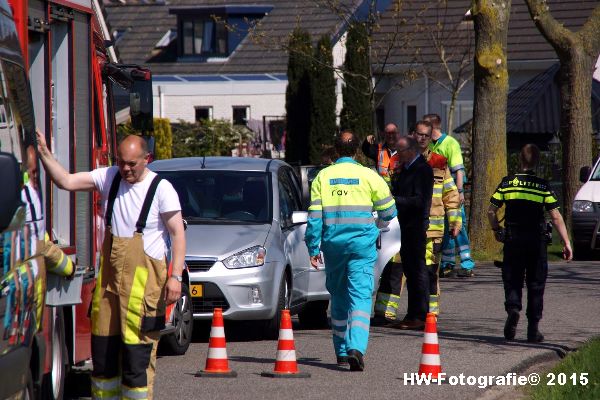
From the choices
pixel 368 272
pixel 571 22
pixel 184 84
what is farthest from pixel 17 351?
pixel 184 84

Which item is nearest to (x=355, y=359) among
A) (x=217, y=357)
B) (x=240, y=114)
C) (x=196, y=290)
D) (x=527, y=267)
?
(x=217, y=357)

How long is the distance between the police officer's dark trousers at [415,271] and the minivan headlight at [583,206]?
8.31 m

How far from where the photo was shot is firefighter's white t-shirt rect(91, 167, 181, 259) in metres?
7.48

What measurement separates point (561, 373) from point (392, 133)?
529 centimetres

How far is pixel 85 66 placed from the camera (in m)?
9.03

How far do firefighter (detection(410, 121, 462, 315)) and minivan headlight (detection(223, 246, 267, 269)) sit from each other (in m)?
1.84

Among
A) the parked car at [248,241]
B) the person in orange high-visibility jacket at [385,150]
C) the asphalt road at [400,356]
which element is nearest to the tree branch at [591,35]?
the asphalt road at [400,356]

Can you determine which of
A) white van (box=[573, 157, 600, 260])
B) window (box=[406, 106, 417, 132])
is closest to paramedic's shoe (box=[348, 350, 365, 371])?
white van (box=[573, 157, 600, 260])

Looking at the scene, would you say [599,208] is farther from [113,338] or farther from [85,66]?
[113,338]

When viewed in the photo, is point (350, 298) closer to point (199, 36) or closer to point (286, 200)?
point (286, 200)

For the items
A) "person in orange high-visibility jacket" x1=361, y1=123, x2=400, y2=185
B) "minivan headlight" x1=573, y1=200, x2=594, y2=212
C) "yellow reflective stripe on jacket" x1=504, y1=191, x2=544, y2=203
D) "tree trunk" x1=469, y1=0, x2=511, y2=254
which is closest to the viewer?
"yellow reflective stripe on jacket" x1=504, y1=191, x2=544, y2=203

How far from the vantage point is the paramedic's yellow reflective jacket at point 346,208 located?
998 centimetres

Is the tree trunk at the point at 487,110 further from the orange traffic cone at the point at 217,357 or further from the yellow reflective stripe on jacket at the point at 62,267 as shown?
the yellow reflective stripe on jacket at the point at 62,267

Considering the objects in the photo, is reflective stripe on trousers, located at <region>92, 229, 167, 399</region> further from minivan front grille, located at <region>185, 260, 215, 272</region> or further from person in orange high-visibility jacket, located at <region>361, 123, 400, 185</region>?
person in orange high-visibility jacket, located at <region>361, 123, 400, 185</region>
